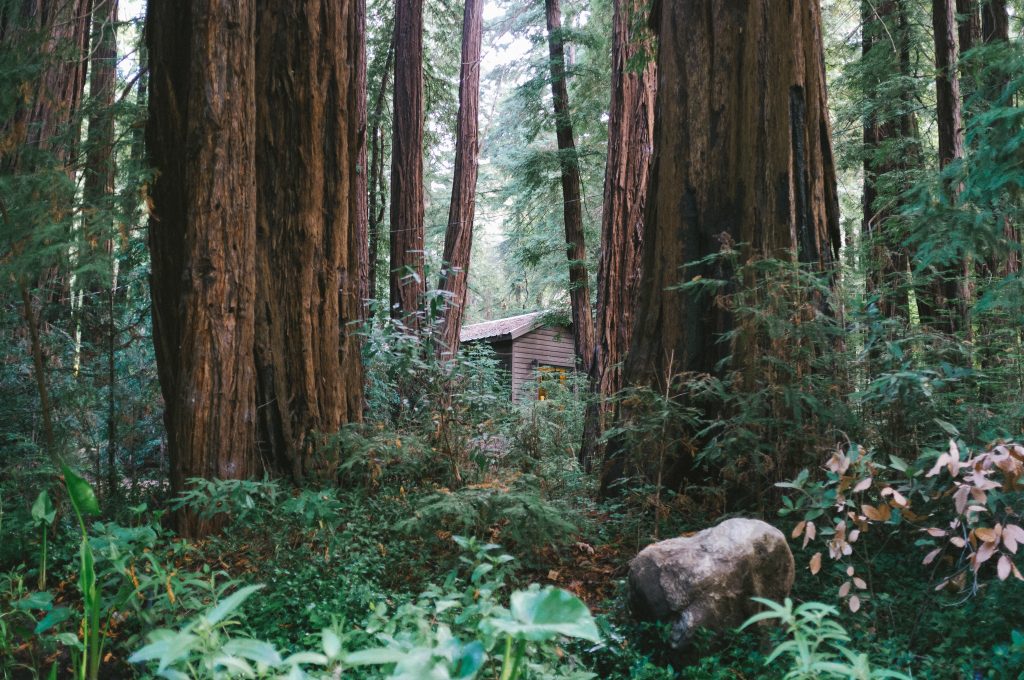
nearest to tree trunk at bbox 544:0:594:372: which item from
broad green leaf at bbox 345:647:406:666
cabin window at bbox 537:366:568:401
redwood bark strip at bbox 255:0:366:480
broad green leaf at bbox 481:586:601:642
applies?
cabin window at bbox 537:366:568:401

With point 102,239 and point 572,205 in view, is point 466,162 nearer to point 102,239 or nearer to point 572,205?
point 572,205

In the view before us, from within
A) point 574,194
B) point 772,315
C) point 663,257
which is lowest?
point 772,315

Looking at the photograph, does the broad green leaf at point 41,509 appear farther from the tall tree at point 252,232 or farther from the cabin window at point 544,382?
the cabin window at point 544,382

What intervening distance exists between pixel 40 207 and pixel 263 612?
3697mm

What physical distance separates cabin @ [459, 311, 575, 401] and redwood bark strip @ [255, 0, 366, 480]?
1590cm

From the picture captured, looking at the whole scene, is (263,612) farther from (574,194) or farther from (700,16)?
(574,194)

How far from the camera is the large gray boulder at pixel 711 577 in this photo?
3115mm

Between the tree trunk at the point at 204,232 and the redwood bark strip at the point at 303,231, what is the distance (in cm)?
38

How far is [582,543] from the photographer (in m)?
4.47

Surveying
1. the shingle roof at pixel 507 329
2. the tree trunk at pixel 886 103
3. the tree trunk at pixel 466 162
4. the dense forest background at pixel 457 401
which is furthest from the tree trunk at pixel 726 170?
the shingle roof at pixel 507 329

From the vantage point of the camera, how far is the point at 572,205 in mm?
15734

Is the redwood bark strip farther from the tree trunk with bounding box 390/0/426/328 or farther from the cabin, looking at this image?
the cabin

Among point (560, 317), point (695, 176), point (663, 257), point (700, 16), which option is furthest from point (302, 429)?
point (560, 317)

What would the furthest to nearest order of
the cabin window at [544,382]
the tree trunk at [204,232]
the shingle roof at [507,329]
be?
the shingle roof at [507,329] → the cabin window at [544,382] → the tree trunk at [204,232]
